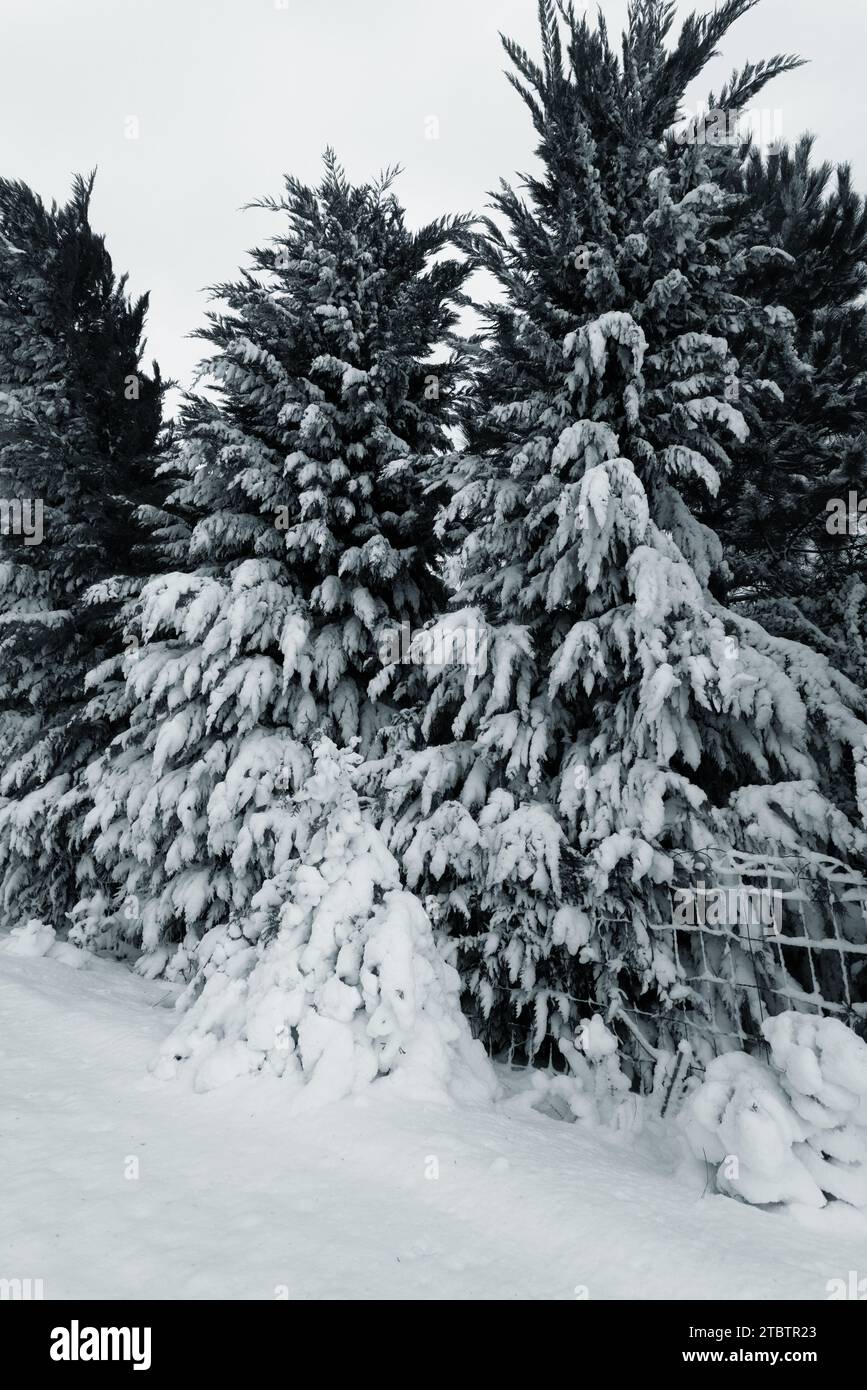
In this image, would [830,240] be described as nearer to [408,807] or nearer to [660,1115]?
[408,807]

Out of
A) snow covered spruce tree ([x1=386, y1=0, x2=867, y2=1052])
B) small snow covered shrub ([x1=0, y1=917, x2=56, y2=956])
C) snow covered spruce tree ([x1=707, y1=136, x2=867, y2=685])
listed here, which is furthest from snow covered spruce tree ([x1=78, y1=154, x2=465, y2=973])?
snow covered spruce tree ([x1=707, y1=136, x2=867, y2=685])

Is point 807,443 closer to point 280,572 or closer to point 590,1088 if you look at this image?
point 280,572

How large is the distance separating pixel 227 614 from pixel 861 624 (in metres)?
5.12

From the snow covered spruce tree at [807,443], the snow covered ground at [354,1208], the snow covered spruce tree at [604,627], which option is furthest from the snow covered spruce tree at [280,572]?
the snow covered spruce tree at [807,443]

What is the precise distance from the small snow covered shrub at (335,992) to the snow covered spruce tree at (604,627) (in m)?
0.71

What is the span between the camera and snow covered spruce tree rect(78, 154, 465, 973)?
5.50 m

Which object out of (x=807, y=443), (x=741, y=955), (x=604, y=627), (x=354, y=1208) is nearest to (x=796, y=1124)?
(x=741, y=955)

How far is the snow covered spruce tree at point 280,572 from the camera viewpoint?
550 centimetres

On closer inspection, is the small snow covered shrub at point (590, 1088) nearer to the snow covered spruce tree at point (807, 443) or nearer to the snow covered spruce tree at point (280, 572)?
the snow covered spruce tree at point (280, 572)

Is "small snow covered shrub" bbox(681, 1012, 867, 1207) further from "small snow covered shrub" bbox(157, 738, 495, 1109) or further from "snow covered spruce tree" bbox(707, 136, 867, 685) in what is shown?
"snow covered spruce tree" bbox(707, 136, 867, 685)

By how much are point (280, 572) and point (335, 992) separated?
3992 millimetres

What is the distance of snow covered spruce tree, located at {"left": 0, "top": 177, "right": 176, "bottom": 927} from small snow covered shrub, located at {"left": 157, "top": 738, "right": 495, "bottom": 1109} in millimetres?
3561
